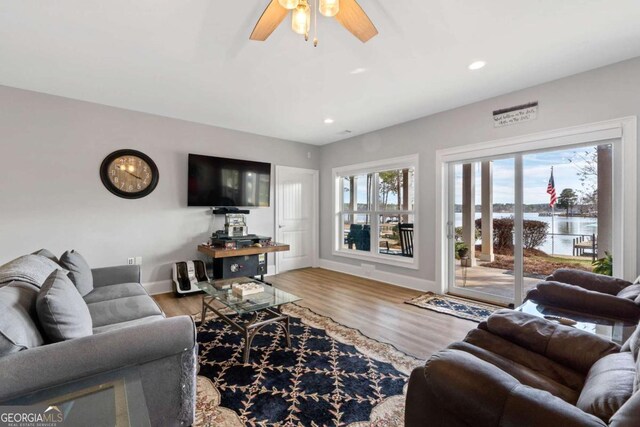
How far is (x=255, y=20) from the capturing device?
6.59 feet

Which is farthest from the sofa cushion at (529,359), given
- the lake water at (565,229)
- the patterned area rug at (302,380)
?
the lake water at (565,229)

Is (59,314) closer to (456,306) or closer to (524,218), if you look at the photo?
(456,306)

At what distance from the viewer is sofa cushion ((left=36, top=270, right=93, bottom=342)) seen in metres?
1.31

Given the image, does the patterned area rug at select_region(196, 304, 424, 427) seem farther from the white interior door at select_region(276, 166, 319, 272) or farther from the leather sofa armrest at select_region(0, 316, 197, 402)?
the white interior door at select_region(276, 166, 319, 272)

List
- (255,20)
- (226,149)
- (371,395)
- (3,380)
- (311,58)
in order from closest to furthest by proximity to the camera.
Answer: (3,380) < (371,395) < (255,20) < (311,58) < (226,149)

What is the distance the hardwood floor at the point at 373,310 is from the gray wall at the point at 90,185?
0.93m

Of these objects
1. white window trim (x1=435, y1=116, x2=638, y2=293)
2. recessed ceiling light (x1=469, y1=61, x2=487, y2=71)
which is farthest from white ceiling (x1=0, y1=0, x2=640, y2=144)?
white window trim (x1=435, y1=116, x2=638, y2=293)

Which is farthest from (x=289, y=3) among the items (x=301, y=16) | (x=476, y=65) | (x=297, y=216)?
(x=297, y=216)

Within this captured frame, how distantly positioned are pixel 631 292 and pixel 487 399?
5.67ft

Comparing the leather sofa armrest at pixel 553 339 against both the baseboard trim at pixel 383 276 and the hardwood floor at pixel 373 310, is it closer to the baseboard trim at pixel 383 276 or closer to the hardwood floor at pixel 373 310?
the hardwood floor at pixel 373 310

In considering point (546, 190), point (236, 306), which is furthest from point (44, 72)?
point (546, 190)

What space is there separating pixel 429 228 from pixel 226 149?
3.47 metres

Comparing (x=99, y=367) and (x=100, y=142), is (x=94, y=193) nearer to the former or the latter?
(x=100, y=142)

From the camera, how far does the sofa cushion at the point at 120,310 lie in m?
1.89
